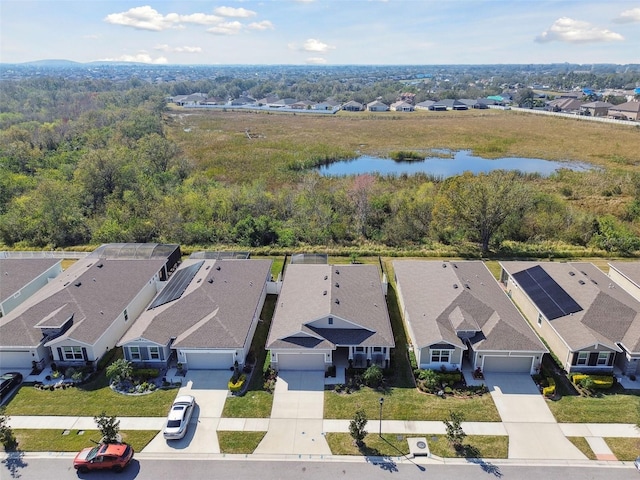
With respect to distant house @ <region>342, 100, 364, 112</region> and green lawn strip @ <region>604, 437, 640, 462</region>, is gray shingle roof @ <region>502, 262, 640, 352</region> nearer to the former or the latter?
green lawn strip @ <region>604, 437, 640, 462</region>

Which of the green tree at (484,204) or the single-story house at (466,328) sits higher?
the green tree at (484,204)

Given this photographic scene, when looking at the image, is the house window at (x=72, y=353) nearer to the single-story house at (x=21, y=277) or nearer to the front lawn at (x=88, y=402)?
the front lawn at (x=88, y=402)

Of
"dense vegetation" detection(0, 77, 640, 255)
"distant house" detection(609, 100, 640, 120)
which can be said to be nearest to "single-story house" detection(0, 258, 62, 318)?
"dense vegetation" detection(0, 77, 640, 255)

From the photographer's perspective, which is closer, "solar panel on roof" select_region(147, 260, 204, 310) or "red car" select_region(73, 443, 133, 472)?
"red car" select_region(73, 443, 133, 472)

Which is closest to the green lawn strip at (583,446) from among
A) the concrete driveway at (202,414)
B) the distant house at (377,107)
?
the concrete driveway at (202,414)

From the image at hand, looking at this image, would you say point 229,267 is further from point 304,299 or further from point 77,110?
point 77,110

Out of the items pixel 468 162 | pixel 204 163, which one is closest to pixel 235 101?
pixel 204 163

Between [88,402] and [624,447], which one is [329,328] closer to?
[88,402]
